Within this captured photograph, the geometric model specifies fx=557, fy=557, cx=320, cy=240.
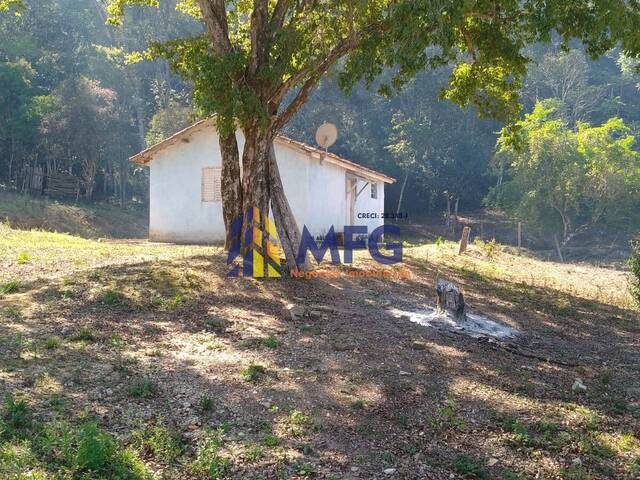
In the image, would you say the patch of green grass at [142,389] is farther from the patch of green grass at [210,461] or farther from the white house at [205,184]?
the white house at [205,184]

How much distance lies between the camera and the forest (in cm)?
2938

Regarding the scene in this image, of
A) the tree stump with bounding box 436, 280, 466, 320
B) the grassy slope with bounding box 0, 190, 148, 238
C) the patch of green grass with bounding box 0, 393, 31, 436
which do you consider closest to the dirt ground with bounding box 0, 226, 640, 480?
the patch of green grass with bounding box 0, 393, 31, 436

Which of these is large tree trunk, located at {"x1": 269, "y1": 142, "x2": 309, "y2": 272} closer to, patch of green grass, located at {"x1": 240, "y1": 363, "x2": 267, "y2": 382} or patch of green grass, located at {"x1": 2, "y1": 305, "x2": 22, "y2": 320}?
patch of green grass, located at {"x1": 2, "y1": 305, "x2": 22, "y2": 320}

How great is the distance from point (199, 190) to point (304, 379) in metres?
13.9

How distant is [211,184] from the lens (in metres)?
18.4

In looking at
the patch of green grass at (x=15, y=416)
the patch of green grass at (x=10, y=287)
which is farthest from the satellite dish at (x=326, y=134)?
the patch of green grass at (x=15, y=416)

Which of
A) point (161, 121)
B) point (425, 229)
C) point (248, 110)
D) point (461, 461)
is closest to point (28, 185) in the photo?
point (161, 121)

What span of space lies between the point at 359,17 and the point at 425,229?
1048 inches

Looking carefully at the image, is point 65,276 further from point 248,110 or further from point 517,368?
point 517,368

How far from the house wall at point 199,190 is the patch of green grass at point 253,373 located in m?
12.1

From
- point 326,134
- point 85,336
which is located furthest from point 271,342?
point 326,134

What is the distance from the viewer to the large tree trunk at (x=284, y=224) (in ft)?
34.7

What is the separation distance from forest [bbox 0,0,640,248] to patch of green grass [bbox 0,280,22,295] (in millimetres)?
19720

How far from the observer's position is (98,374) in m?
5.24
